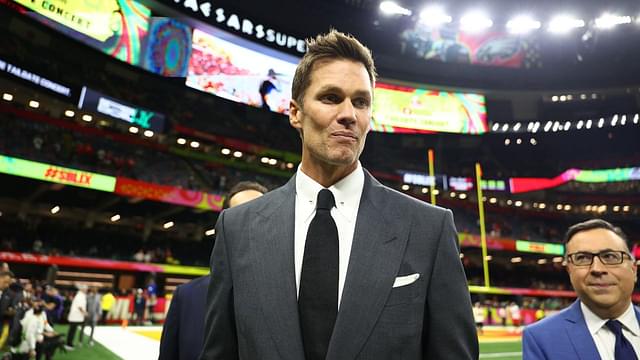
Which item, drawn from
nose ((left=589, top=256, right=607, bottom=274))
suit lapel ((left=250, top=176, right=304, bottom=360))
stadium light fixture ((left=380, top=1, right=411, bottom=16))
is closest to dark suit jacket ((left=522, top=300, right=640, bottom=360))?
nose ((left=589, top=256, right=607, bottom=274))

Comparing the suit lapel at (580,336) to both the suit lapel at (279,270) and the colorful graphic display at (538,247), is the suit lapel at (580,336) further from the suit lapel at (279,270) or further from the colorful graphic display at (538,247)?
the colorful graphic display at (538,247)

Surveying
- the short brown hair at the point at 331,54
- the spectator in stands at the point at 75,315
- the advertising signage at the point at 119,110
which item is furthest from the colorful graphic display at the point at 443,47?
the short brown hair at the point at 331,54

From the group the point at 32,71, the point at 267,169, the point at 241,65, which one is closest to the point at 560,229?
the point at 267,169

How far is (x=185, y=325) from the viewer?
3430 millimetres

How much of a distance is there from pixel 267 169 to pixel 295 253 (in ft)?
122

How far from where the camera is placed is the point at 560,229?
47.9 meters

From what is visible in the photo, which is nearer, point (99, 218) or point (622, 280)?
point (622, 280)

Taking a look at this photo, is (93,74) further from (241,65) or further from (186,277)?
(186,277)

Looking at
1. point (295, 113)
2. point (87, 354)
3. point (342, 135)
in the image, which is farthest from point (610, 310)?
point (87, 354)

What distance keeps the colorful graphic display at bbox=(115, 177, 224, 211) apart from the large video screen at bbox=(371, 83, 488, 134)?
19.2 meters

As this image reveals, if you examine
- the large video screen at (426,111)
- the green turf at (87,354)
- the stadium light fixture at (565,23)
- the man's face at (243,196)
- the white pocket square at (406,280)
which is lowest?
the green turf at (87,354)

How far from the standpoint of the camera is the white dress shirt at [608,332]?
10.3ft

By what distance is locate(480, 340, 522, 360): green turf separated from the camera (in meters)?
14.6

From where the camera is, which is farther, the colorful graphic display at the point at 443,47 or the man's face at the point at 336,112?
the colorful graphic display at the point at 443,47
